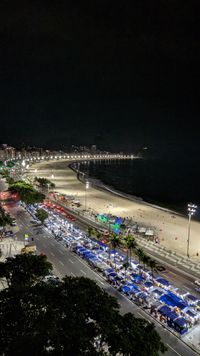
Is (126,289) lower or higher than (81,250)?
lower

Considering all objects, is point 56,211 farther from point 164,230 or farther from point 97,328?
point 97,328

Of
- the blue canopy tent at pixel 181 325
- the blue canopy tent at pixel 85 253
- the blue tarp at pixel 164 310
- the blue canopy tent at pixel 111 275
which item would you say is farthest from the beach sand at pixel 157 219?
the blue canopy tent at pixel 181 325

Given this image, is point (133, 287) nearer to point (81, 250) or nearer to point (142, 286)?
point (142, 286)

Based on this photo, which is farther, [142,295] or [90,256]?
[90,256]

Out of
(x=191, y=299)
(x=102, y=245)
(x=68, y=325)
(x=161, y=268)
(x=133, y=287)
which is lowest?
(x=191, y=299)

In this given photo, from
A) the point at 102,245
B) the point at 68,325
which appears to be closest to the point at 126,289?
the point at 102,245

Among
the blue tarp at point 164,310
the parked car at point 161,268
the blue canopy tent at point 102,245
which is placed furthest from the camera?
the blue canopy tent at point 102,245

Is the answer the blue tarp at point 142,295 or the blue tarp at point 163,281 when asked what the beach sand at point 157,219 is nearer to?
the blue tarp at point 163,281
